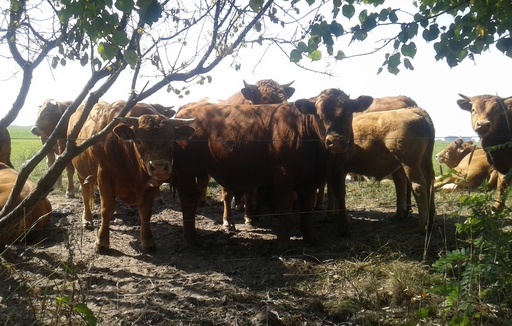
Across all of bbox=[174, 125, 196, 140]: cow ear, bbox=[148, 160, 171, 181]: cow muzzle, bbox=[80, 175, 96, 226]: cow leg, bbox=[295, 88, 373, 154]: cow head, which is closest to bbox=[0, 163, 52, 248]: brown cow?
bbox=[80, 175, 96, 226]: cow leg

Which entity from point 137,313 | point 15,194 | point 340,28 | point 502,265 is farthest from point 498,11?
point 15,194

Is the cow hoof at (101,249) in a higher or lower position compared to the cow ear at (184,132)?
lower

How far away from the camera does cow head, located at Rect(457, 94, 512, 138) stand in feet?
25.8

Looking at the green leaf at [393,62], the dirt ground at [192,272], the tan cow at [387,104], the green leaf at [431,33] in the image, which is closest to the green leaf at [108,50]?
the dirt ground at [192,272]

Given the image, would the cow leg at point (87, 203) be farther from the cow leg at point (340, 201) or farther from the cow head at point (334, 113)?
the cow leg at point (340, 201)

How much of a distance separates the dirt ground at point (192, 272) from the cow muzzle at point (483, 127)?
146 cm

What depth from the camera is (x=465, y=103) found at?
874 centimetres

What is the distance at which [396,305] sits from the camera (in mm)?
4898

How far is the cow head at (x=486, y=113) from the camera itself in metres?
7.85

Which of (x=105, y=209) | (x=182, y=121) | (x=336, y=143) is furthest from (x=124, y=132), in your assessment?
(x=336, y=143)

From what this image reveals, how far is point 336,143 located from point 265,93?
13.8 feet

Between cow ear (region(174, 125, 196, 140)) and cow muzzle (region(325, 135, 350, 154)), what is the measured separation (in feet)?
5.66

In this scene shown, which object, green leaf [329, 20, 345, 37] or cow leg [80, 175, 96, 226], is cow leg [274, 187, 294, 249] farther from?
cow leg [80, 175, 96, 226]

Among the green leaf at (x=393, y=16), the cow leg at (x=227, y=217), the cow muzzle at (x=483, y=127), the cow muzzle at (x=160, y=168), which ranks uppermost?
the green leaf at (x=393, y=16)
